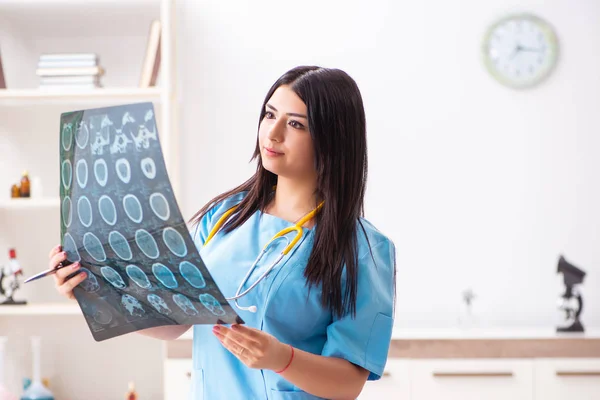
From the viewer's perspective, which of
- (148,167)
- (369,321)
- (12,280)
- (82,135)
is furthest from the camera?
(12,280)

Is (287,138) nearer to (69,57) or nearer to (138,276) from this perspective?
(138,276)

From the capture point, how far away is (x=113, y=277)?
118 cm

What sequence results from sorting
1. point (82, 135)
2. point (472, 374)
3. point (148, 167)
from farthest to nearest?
point (472, 374) → point (82, 135) → point (148, 167)

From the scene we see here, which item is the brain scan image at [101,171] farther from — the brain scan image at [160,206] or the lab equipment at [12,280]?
the lab equipment at [12,280]

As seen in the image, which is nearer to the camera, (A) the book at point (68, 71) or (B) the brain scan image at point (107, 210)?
(B) the brain scan image at point (107, 210)

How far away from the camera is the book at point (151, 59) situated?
3024mm

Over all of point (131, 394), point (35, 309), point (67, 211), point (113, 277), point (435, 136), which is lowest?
point (131, 394)

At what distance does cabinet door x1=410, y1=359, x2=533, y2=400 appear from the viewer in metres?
2.74

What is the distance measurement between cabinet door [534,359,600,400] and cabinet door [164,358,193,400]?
4.34ft

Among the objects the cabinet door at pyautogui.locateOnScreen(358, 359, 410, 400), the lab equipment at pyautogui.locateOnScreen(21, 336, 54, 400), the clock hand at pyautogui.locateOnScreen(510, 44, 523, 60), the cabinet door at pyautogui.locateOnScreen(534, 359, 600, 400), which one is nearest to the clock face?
the clock hand at pyautogui.locateOnScreen(510, 44, 523, 60)

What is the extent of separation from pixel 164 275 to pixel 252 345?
17 centimetres

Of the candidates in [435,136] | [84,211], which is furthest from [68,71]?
[84,211]

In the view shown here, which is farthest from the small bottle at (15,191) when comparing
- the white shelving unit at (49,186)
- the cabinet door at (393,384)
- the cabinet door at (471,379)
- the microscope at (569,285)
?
the microscope at (569,285)

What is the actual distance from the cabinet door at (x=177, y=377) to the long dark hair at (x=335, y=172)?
162cm
